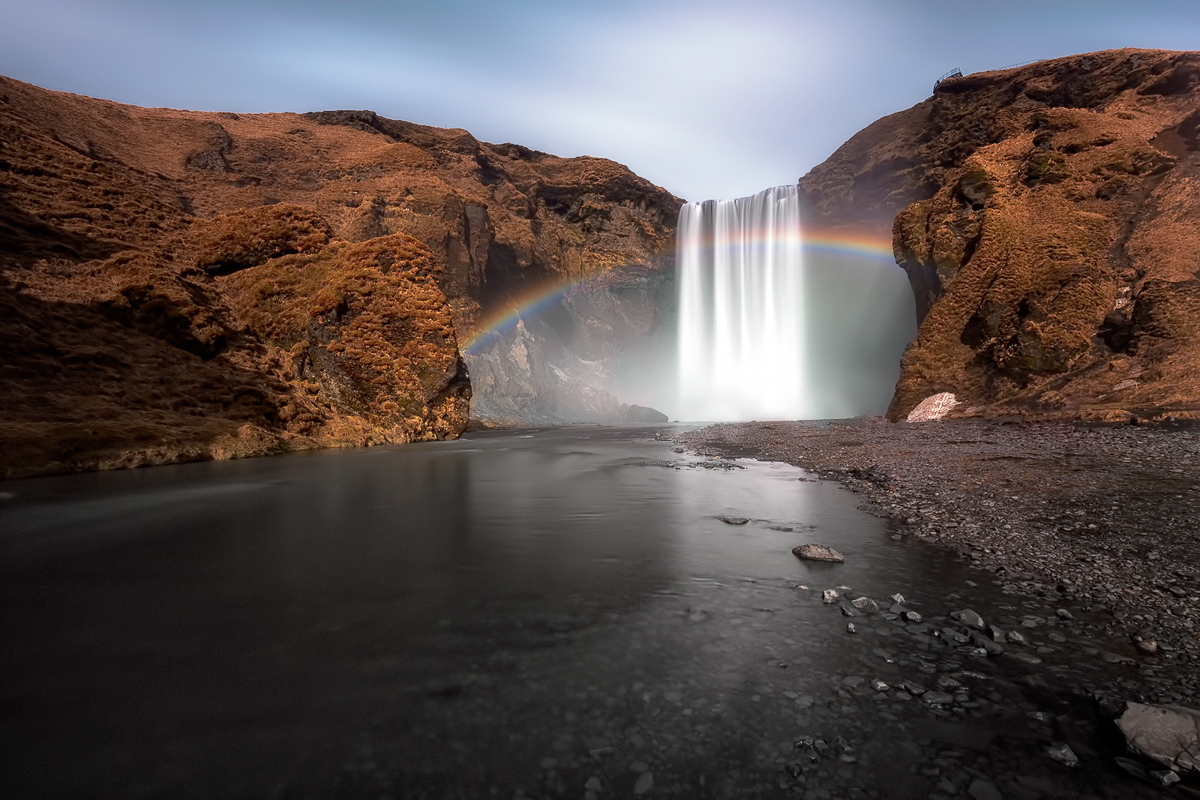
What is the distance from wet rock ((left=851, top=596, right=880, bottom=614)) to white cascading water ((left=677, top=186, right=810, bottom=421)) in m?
73.4

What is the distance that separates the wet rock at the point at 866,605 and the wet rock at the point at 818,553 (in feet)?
5.71

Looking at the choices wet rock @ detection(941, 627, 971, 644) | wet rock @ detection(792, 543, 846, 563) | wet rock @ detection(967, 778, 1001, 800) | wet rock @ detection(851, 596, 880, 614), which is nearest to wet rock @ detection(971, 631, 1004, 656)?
wet rock @ detection(941, 627, 971, 644)

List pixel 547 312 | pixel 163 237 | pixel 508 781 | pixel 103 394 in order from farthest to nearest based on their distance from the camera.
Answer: pixel 547 312
pixel 163 237
pixel 103 394
pixel 508 781

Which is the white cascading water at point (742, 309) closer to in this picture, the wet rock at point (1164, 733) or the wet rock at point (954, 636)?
the wet rock at point (954, 636)

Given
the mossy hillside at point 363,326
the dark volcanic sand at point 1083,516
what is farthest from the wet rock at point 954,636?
the mossy hillside at point 363,326

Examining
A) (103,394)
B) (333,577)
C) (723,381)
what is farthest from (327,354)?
(723,381)

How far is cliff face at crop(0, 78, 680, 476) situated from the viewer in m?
22.7

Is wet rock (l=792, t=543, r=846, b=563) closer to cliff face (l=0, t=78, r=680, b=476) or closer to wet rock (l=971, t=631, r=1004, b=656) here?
wet rock (l=971, t=631, r=1004, b=656)

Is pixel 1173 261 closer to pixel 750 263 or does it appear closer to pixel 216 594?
pixel 216 594

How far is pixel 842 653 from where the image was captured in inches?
203

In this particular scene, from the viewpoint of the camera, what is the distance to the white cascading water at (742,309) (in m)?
81.2

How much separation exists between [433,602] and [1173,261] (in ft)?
142

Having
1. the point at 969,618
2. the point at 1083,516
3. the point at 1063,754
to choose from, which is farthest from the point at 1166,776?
the point at 1083,516

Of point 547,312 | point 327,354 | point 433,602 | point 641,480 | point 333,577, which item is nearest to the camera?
point 433,602
